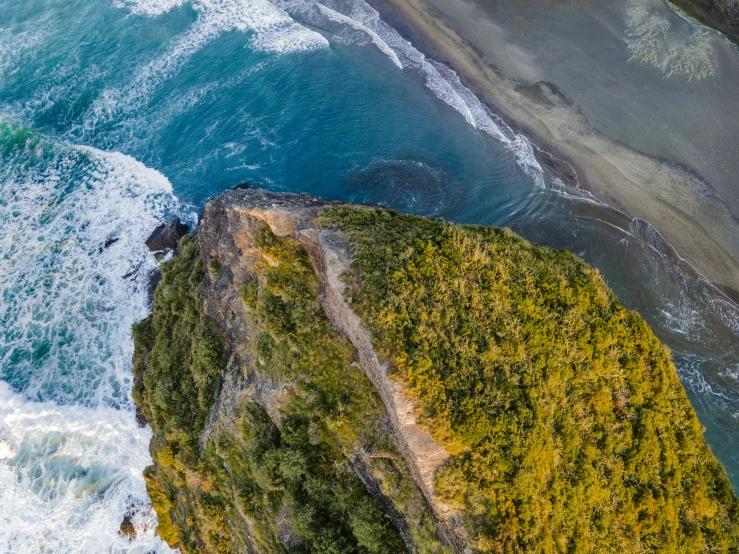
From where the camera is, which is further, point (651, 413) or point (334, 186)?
point (334, 186)

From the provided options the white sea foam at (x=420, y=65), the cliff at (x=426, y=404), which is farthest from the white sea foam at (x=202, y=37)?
the cliff at (x=426, y=404)

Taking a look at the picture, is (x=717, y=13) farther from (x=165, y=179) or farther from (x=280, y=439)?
(x=165, y=179)

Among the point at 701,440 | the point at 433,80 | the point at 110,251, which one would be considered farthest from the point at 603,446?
the point at 110,251

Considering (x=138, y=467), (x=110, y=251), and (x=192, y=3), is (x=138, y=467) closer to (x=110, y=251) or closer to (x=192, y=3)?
(x=110, y=251)

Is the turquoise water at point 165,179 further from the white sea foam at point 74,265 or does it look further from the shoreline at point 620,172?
the shoreline at point 620,172

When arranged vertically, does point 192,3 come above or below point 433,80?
below

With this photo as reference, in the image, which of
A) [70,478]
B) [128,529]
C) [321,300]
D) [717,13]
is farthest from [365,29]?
[128,529]
